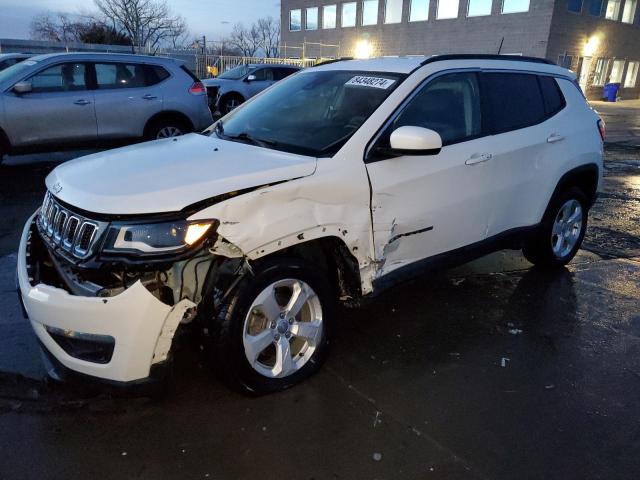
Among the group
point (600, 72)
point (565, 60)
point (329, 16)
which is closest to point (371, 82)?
point (565, 60)

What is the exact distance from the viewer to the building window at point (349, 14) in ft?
125

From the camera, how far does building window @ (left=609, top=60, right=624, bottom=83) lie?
33875 millimetres

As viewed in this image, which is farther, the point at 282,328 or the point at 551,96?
the point at 551,96

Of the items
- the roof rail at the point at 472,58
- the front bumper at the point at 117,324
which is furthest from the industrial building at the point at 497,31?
the front bumper at the point at 117,324

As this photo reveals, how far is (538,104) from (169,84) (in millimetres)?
6394

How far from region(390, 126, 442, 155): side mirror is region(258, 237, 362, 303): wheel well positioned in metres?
0.64

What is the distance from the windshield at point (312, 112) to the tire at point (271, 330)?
0.76 meters

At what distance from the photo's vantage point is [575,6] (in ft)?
94.8

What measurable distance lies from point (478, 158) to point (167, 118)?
6588 mm

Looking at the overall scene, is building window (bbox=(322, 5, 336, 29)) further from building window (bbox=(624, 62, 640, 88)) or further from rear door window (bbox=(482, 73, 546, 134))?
rear door window (bbox=(482, 73, 546, 134))

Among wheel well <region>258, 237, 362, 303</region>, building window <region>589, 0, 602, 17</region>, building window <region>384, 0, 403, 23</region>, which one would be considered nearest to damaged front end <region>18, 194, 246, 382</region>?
wheel well <region>258, 237, 362, 303</region>

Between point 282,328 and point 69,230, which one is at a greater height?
point 69,230

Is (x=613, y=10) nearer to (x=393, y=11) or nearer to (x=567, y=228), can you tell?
(x=393, y=11)

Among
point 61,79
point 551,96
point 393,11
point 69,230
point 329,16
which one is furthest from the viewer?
point 329,16
